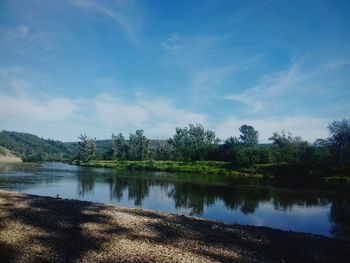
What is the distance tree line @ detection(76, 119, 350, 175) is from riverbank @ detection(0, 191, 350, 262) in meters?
71.9

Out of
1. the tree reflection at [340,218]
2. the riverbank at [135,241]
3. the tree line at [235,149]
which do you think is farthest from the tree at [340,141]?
the riverbank at [135,241]

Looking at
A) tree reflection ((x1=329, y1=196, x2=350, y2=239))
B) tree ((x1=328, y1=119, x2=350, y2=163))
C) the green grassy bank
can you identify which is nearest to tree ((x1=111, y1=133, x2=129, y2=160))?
the green grassy bank

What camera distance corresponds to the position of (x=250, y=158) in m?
101

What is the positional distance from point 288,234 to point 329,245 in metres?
2.49

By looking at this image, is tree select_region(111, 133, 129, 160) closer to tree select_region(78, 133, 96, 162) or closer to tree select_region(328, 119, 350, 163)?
tree select_region(78, 133, 96, 162)

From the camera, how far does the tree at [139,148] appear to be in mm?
151625

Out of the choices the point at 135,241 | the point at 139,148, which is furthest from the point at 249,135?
the point at 135,241

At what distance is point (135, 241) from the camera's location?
46.9ft

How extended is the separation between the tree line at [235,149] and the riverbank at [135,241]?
71891mm

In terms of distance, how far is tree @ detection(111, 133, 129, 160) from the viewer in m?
161

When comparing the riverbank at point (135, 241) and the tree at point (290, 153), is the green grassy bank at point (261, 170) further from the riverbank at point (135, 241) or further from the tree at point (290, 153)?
the riverbank at point (135, 241)

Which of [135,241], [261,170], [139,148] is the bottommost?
[135,241]

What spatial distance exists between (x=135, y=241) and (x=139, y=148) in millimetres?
139835

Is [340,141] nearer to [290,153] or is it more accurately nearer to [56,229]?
[290,153]
